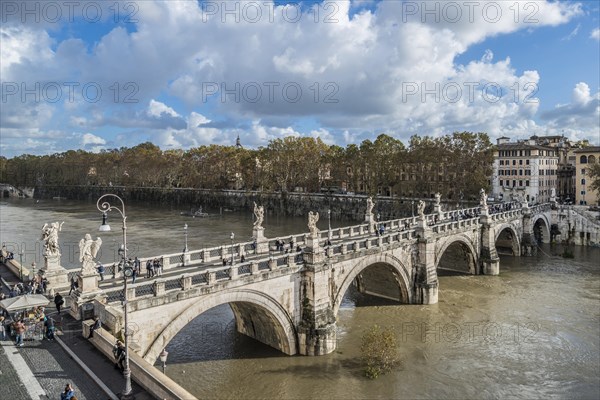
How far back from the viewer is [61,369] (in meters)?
14.7

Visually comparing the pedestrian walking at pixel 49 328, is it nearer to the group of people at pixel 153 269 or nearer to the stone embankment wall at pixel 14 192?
the group of people at pixel 153 269

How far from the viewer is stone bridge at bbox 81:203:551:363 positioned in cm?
1867

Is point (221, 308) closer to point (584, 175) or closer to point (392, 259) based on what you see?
point (392, 259)

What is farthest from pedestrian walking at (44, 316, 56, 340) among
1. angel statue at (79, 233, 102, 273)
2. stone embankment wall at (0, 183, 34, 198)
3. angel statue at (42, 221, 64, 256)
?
stone embankment wall at (0, 183, 34, 198)

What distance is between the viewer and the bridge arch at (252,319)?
62.6ft

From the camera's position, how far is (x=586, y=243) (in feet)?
194

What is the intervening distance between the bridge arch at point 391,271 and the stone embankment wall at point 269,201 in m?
40.6

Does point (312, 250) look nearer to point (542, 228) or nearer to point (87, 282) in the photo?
point (87, 282)

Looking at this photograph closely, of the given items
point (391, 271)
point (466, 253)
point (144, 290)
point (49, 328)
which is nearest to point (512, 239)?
point (466, 253)

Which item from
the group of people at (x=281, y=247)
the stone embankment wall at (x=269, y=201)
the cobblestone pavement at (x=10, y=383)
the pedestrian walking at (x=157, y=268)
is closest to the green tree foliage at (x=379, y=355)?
the group of people at (x=281, y=247)

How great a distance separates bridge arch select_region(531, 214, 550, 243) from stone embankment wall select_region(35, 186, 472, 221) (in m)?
14.4

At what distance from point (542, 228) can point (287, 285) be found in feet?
163

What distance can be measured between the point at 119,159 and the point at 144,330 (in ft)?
419

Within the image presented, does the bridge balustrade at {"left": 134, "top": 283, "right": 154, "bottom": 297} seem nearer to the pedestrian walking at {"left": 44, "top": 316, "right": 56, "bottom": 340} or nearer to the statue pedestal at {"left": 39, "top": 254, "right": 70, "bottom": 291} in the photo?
the pedestrian walking at {"left": 44, "top": 316, "right": 56, "bottom": 340}
